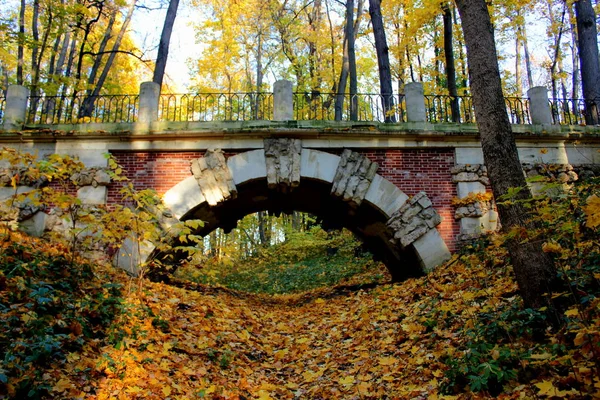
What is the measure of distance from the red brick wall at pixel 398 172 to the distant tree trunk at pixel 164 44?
3807 mm

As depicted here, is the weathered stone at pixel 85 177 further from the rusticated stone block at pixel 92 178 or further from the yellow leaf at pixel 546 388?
A: the yellow leaf at pixel 546 388

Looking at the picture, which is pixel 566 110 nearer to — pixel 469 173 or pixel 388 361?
pixel 469 173

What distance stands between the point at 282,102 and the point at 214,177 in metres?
1.98

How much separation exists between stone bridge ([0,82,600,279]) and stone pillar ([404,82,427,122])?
2cm

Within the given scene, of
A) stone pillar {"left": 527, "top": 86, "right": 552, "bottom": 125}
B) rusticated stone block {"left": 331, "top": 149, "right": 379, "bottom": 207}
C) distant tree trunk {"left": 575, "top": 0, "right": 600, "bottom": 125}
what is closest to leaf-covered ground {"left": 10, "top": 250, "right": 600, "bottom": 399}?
rusticated stone block {"left": 331, "top": 149, "right": 379, "bottom": 207}

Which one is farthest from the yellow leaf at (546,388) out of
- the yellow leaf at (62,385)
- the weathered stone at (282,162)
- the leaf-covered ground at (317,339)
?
the weathered stone at (282,162)

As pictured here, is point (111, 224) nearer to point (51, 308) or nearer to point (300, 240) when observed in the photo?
point (51, 308)

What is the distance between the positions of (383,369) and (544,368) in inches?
69.9

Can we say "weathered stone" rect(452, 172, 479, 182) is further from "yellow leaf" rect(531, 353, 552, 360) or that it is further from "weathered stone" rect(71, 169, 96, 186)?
"weathered stone" rect(71, 169, 96, 186)

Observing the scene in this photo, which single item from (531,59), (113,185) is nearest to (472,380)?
(113,185)

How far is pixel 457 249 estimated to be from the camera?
877 centimetres

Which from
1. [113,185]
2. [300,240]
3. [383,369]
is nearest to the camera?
[383,369]

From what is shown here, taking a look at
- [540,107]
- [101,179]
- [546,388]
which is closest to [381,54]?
[540,107]

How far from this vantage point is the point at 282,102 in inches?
358
